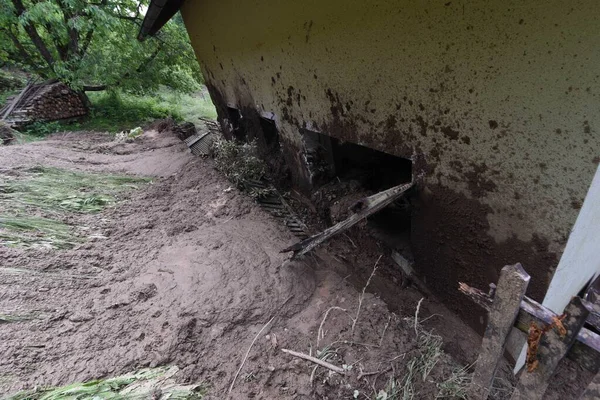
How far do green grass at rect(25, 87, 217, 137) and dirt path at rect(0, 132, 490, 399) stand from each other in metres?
8.34

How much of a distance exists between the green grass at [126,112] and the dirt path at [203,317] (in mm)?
8342

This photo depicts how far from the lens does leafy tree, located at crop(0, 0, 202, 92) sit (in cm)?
934

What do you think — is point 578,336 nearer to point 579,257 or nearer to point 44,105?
point 579,257

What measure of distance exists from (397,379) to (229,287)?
4.87ft

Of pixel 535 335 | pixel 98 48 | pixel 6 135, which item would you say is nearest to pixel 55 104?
pixel 98 48

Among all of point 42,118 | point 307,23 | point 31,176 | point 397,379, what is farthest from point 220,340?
point 42,118

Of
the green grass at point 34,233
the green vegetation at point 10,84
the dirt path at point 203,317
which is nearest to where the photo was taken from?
the dirt path at point 203,317

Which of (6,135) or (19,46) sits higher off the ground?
(19,46)

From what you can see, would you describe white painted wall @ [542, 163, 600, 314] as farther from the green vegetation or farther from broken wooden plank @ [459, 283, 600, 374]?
the green vegetation

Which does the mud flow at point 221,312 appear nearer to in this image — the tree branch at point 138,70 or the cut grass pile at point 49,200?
Answer: the cut grass pile at point 49,200

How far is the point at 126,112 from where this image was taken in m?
11.4

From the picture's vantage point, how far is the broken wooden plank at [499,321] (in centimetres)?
104

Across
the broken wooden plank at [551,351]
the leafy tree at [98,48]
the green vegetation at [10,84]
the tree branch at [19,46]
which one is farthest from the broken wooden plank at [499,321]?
the green vegetation at [10,84]

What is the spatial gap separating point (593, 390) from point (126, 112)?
13.9 m
